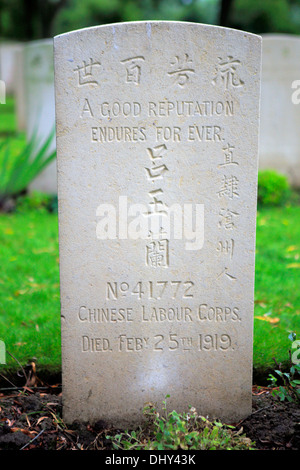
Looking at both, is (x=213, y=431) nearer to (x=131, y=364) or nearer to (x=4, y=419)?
(x=131, y=364)

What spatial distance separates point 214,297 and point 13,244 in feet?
11.8

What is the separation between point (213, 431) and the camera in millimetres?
2529

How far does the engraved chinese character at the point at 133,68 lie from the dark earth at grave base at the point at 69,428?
69.7 inches

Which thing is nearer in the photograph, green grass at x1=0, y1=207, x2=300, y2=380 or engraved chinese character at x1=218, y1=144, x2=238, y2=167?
engraved chinese character at x1=218, y1=144, x2=238, y2=167

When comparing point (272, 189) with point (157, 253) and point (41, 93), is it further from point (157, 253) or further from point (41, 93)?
point (157, 253)

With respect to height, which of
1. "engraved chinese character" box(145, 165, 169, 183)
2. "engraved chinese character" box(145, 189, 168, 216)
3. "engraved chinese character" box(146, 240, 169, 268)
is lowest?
"engraved chinese character" box(146, 240, 169, 268)

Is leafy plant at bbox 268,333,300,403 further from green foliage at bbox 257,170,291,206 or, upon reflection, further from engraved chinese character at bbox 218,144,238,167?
green foliage at bbox 257,170,291,206

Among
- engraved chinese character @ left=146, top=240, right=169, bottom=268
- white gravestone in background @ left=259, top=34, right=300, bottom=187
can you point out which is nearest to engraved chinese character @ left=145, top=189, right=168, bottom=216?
engraved chinese character @ left=146, top=240, right=169, bottom=268

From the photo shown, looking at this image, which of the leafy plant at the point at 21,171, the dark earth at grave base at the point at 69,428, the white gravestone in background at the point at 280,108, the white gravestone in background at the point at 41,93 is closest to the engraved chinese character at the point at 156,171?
the dark earth at grave base at the point at 69,428

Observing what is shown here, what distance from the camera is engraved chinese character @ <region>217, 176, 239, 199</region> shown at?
8.61 ft

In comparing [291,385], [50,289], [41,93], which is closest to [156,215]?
[291,385]

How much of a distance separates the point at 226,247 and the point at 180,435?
943 mm

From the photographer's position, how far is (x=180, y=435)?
99.3 inches

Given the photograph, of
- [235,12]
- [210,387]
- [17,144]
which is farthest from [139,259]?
[235,12]
